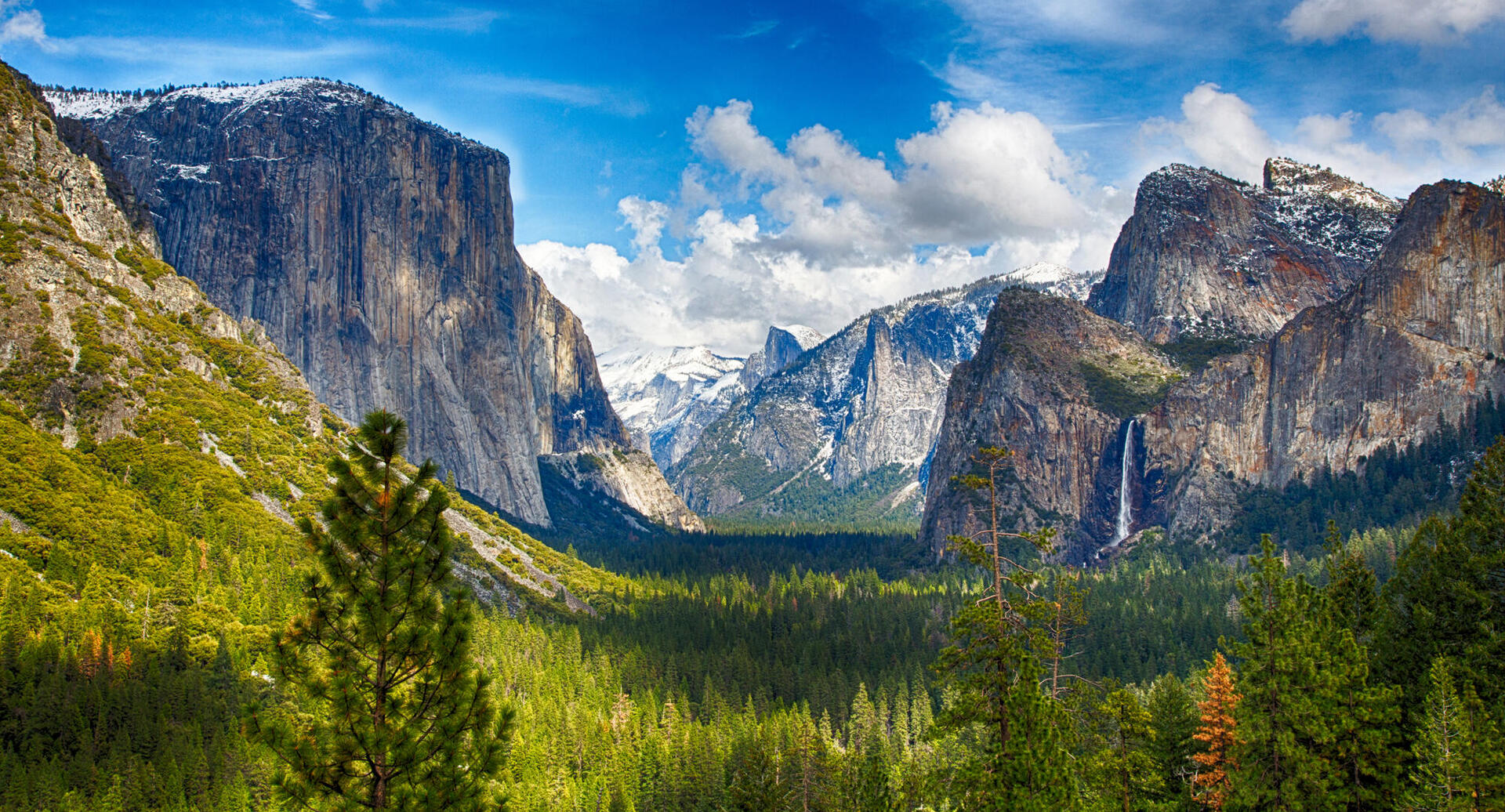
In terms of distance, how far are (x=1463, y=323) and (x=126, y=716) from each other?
733 ft

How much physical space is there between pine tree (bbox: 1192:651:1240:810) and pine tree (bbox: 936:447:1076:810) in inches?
670

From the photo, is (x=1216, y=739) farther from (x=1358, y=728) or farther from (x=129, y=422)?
(x=129, y=422)

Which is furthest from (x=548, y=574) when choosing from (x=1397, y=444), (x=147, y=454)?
(x=1397, y=444)

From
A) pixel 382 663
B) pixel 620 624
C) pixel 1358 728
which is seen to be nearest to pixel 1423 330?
pixel 620 624

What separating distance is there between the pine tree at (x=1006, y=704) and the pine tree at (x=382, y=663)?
512 inches

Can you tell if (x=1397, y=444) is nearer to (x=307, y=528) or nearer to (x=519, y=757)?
(x=519, y=757)

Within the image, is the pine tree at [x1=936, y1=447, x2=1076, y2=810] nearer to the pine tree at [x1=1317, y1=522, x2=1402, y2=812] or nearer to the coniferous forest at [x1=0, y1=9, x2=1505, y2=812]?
the coniferous forest at [x1=0, y1=9, x2=1505, y2=812]

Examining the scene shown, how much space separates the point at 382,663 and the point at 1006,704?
1637cm

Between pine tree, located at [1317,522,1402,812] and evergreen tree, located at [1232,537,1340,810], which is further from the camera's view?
pine tree, located at [1317,522,1402,812]

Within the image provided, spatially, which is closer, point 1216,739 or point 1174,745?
point 1216,739

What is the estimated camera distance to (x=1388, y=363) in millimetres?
186375

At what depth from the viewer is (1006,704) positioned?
25469mm

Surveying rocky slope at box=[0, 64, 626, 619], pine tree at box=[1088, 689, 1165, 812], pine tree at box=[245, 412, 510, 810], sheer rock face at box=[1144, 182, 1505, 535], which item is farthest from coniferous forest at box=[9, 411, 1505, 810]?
sheer rock face at box=[1144, 182, 1505, 535]

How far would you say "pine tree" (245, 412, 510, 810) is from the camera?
17281 millimetres
